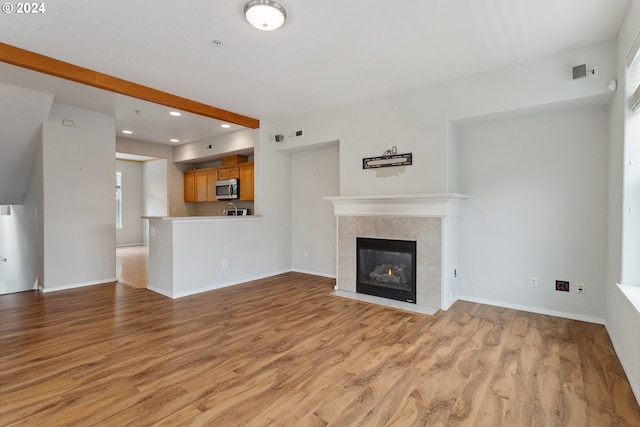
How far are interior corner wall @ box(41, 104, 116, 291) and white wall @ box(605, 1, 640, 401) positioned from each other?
20.2 feet

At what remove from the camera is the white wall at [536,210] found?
317 centimetres

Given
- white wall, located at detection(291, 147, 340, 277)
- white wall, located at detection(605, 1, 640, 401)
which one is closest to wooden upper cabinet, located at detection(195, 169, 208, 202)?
white wall, located at detection(291, 147, 340, 277)

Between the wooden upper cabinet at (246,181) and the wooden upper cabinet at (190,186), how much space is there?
1.85 meters

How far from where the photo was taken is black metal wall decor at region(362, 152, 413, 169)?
3968mm

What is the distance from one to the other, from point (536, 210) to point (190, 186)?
23.1 ft

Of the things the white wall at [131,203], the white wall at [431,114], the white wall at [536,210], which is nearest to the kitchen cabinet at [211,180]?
the white wall at [431,114]

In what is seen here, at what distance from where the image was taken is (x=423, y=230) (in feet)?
12.3

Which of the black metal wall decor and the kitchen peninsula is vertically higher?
the black metal wall decor

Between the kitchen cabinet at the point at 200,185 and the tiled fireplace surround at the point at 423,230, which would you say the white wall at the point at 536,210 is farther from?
the kitchen cabinet at the point at 200,185

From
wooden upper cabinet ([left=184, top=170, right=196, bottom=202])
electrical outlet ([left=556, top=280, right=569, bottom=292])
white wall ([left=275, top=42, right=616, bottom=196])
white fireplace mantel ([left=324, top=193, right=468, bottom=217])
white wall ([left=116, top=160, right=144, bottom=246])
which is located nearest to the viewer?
white wall ([left=275, top=42, right=616, bottom=196])

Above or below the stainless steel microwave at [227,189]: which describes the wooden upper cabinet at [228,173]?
above

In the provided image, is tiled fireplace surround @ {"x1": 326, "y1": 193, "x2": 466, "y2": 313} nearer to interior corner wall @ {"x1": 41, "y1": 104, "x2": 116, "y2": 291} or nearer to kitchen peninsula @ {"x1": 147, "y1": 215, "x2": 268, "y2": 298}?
kitchen peninsula @ {"x1": 147, "y1": 215, "x2": 268, "y2": 298}

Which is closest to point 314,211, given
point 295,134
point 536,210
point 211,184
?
point 295,134

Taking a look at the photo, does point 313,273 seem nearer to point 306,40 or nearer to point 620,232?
point 306,40
